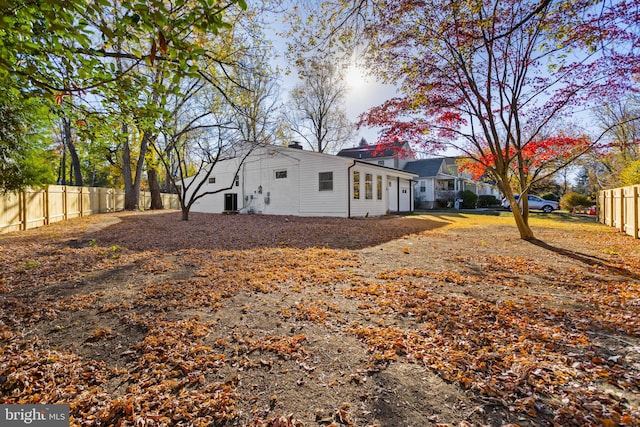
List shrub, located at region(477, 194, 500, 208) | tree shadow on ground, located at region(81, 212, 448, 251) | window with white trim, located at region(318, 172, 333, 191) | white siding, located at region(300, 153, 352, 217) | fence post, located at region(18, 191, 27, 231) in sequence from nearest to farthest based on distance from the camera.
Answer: tree shadow on ground, located at region(81, 212, 448, 251) → fence post, located at region(18, 191, 27, 231) → white siding, located at region(300, 153, 352, 217) → window with white trim, located at region(318, 172, 333, 191) → shrub, located at region(477, 194, 500, 208)

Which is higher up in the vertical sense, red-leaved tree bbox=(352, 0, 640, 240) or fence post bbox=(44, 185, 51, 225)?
red-leaved tree bbox=(352, 0, 640, 240)

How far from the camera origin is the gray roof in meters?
29.7

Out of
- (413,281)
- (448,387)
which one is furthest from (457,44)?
(448,387)

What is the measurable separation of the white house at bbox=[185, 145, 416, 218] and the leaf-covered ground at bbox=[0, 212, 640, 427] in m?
9.61

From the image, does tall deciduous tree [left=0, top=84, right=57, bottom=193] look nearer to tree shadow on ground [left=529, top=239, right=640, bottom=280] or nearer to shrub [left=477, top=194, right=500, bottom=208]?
tree shadow on ground [left=529, top=239, right=640, bottom=280]

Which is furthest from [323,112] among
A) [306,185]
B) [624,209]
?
[624,209]

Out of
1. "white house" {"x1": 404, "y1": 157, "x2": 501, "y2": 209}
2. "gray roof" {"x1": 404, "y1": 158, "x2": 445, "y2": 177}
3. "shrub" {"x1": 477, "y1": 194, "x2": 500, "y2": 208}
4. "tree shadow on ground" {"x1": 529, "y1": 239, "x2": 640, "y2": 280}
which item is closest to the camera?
"tree shadow on ground" {"x1": 529, "y1": 239, "x2": 640, "y2": 280}

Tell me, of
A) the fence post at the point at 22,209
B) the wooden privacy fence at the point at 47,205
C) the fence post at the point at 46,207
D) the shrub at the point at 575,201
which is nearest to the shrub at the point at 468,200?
the shrub at the point at 575,201

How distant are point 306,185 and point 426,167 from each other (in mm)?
19564

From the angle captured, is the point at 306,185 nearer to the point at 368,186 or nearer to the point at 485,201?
the point at 368,186

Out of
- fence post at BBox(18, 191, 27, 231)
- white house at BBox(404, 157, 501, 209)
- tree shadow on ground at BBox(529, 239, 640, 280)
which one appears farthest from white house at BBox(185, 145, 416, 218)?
white house at BBox(404, 157, 501, 209)

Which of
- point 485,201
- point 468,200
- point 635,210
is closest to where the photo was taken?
point 635,210

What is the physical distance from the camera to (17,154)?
7523 millimetres

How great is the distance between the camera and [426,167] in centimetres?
3080
